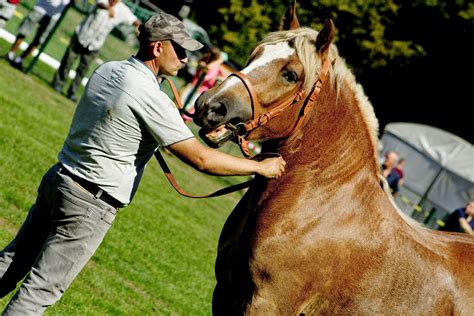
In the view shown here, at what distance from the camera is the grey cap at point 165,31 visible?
4.29m

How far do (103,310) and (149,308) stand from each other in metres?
0.74

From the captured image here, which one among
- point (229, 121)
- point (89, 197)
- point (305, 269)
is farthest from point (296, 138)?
point (89, 197)

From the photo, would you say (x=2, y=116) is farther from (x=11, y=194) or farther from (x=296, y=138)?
(x=296, y=138)

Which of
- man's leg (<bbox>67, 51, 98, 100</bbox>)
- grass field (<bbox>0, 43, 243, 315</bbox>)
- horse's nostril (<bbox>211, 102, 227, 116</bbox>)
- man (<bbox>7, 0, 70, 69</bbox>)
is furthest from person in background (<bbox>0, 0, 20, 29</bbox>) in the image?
horse's nostril (<bbox>211, 102, 227, 116</bbox>)

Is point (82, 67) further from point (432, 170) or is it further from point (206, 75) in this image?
point (432, 170)

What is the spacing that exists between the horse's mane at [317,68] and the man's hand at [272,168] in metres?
0.51

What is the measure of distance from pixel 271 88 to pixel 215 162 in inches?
23.9

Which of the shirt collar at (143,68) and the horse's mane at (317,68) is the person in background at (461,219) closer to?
the horse's mane at (317,68)

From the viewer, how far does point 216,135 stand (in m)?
4.30

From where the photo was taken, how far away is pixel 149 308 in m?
6.95

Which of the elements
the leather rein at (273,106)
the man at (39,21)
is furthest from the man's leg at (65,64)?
the leather rein at (273,106)

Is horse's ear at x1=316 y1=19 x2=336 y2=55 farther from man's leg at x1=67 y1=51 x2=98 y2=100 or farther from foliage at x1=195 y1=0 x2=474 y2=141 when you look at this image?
foliage at x1=195 y1=0 x2=474 y2=141

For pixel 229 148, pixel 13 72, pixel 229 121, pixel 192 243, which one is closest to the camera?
pixel 229 121

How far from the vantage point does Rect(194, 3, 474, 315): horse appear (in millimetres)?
4418
